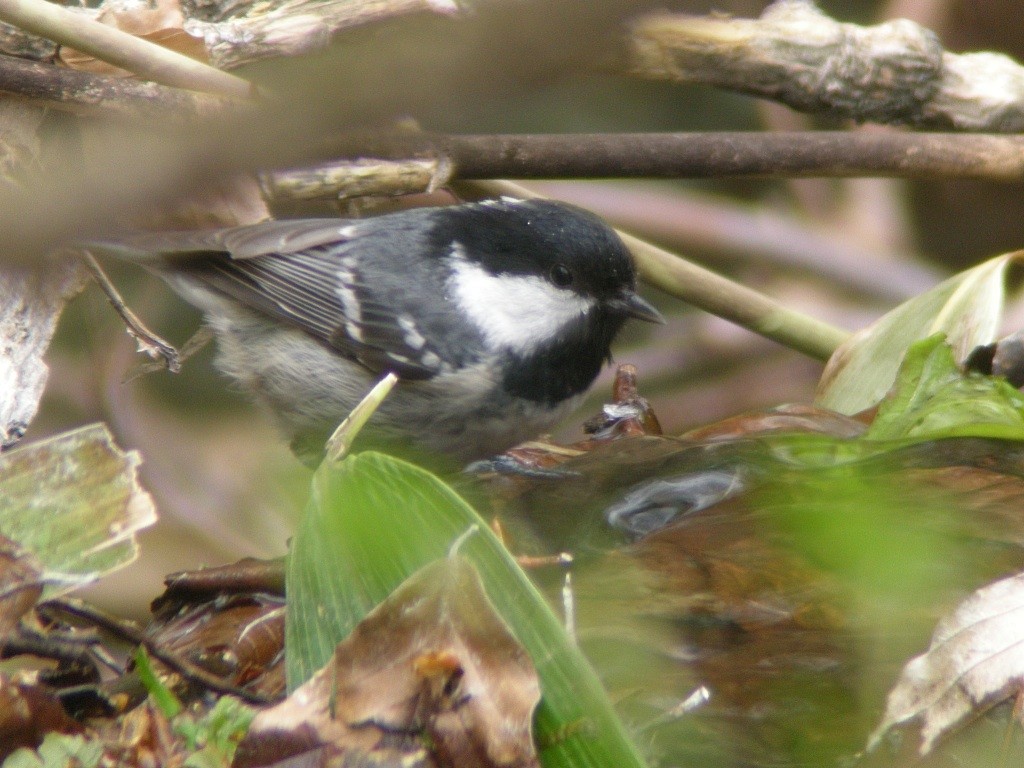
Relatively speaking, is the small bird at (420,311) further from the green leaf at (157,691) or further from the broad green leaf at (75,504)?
the green leaf at (157,691)

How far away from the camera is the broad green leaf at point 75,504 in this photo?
4.81 feet

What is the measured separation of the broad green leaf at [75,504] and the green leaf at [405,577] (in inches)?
9.7

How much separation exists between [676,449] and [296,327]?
1.24m

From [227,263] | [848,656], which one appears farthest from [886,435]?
[227,263]

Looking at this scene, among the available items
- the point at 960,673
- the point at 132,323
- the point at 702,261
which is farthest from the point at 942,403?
the point at 702,261

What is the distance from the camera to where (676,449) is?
1871 millimetres

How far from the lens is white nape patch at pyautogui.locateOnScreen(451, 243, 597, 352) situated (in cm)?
261

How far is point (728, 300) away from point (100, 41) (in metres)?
1.42

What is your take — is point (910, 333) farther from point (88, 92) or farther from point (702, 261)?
point (702, 261)

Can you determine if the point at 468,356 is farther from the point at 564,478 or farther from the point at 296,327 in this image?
the point at 564,478

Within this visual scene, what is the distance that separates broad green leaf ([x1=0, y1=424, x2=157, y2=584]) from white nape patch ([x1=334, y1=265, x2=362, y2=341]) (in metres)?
1.16

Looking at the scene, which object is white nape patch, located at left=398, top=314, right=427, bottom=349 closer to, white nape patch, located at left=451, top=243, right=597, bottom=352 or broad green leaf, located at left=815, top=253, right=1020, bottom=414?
white nape patch, located at left=451, top=243, right=597, bottom=352

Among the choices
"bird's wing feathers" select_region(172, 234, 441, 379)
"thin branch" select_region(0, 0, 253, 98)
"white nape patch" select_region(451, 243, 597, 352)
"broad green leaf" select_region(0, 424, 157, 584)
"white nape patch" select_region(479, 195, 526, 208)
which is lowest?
"bird's wing feathers" select_region(172, 234, 441, 379)

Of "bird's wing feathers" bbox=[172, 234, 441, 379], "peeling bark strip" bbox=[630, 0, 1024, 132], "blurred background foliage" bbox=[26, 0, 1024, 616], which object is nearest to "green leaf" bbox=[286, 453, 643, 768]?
"bird's wing feathers" bbox=[172, 234, 441, 379]
